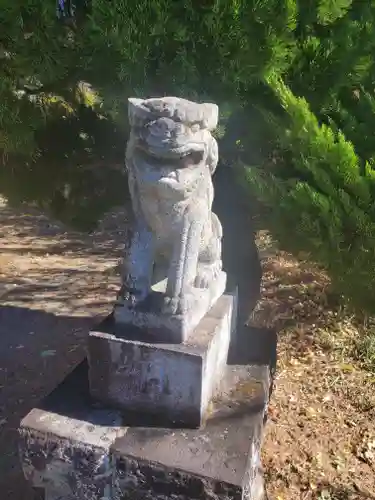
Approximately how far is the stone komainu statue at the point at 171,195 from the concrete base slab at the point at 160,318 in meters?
0.02

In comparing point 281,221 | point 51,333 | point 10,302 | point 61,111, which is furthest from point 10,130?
point 10,302

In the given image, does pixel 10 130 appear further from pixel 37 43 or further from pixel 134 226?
pixel 134 226

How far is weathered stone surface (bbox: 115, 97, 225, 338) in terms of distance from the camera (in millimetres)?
2139

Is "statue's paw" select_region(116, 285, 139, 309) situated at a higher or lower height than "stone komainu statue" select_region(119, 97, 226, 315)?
lower

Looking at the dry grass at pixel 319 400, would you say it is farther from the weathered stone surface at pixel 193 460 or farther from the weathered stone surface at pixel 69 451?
the weathered stone surface at pixel 69 451

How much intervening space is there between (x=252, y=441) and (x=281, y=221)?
1136 mm

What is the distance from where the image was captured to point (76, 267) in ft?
21.0

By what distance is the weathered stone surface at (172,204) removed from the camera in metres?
2.14

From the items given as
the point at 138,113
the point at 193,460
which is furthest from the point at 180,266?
the point at 193,460

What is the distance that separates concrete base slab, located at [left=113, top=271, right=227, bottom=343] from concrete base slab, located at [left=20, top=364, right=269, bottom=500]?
0.42m

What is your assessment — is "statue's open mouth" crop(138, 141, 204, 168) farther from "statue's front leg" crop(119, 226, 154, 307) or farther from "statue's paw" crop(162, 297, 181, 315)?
"statue's paw" crop(162, 297, 181, 315)

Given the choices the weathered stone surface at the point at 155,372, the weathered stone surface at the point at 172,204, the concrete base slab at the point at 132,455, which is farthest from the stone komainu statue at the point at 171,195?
the concrete base slab at the point at 132,455

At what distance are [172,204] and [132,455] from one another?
1076 millimetres

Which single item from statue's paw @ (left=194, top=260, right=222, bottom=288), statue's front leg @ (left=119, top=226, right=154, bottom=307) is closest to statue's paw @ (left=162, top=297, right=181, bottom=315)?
statue's front leg @ (left=119, top=226, right=154, bottom=307)
